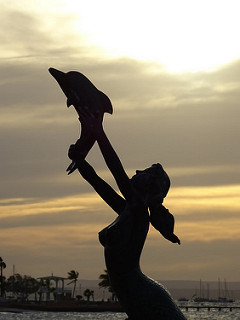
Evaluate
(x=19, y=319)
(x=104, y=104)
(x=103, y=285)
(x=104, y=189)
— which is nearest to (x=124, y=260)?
(x=104, y=189)

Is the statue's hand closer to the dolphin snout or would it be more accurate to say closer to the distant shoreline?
the dolphin snout

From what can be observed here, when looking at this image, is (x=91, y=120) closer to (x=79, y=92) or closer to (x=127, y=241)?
(x=79, y=92)

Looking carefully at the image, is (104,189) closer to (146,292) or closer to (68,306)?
(146,292)

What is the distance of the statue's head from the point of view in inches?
455

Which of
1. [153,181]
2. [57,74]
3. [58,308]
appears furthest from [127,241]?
[58,308]

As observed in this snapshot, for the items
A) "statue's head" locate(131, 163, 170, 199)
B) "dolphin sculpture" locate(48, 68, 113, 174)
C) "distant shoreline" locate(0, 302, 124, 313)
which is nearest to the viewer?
"dolphin sculpture" locate(48, 68, 113, 174)

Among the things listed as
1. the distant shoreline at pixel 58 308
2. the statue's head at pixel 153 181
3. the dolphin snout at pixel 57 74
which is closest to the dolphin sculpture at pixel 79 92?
the dolphin snout at pixel 57 74

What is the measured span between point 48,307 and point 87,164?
474 feet

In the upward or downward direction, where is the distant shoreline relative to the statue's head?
upward

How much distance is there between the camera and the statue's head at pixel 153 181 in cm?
1156

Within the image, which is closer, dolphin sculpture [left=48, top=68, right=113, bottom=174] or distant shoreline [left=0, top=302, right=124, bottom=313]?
dolphin sculpture [left=48, top=68, right=113, bottom=174]

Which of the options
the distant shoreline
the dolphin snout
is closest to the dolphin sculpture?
the dolphin snout

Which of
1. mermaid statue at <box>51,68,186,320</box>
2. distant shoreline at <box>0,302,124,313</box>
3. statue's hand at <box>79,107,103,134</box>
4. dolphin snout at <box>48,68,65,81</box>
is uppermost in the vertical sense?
distant shoreline at <box>0,302,124,313</box>

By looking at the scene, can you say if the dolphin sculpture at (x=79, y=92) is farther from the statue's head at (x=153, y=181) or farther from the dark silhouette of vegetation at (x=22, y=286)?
the dark silhouette of vegetation at (x=22, y=286)
